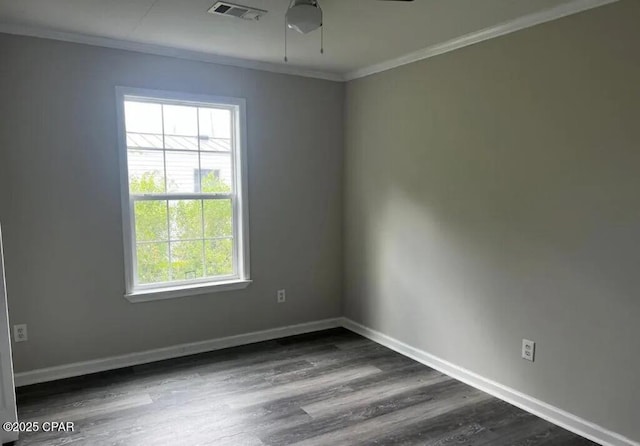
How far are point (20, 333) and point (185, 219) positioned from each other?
1.36 meters

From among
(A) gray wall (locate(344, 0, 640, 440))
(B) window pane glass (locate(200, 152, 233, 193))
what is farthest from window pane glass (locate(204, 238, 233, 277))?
(A) gray wall (locate(344, 0, 640, 440))

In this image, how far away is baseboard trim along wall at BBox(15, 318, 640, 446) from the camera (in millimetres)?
2535

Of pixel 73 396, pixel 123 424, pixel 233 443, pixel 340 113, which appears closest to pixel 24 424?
pixel 73 396

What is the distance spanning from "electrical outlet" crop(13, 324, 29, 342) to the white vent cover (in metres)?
2.42

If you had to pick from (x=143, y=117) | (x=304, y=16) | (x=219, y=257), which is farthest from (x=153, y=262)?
(x=304, y=16)

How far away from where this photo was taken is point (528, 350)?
279cm

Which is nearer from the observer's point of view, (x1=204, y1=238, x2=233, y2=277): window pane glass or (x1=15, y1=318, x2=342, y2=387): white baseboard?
(x1=15, y1=318, x2=342, y2=387): white baseboard

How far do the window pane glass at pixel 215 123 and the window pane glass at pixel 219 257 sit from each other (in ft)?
2.91

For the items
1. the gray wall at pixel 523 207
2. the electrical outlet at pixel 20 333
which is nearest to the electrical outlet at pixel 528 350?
the gray wall at pixel 523 207

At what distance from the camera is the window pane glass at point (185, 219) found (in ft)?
11.9

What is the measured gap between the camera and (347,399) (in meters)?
2.94

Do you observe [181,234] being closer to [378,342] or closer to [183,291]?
[183,291]

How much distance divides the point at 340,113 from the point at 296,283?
5.40 feet

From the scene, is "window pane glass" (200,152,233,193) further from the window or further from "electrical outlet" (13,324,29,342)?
"electrical outlet" (13,324,29,342)
